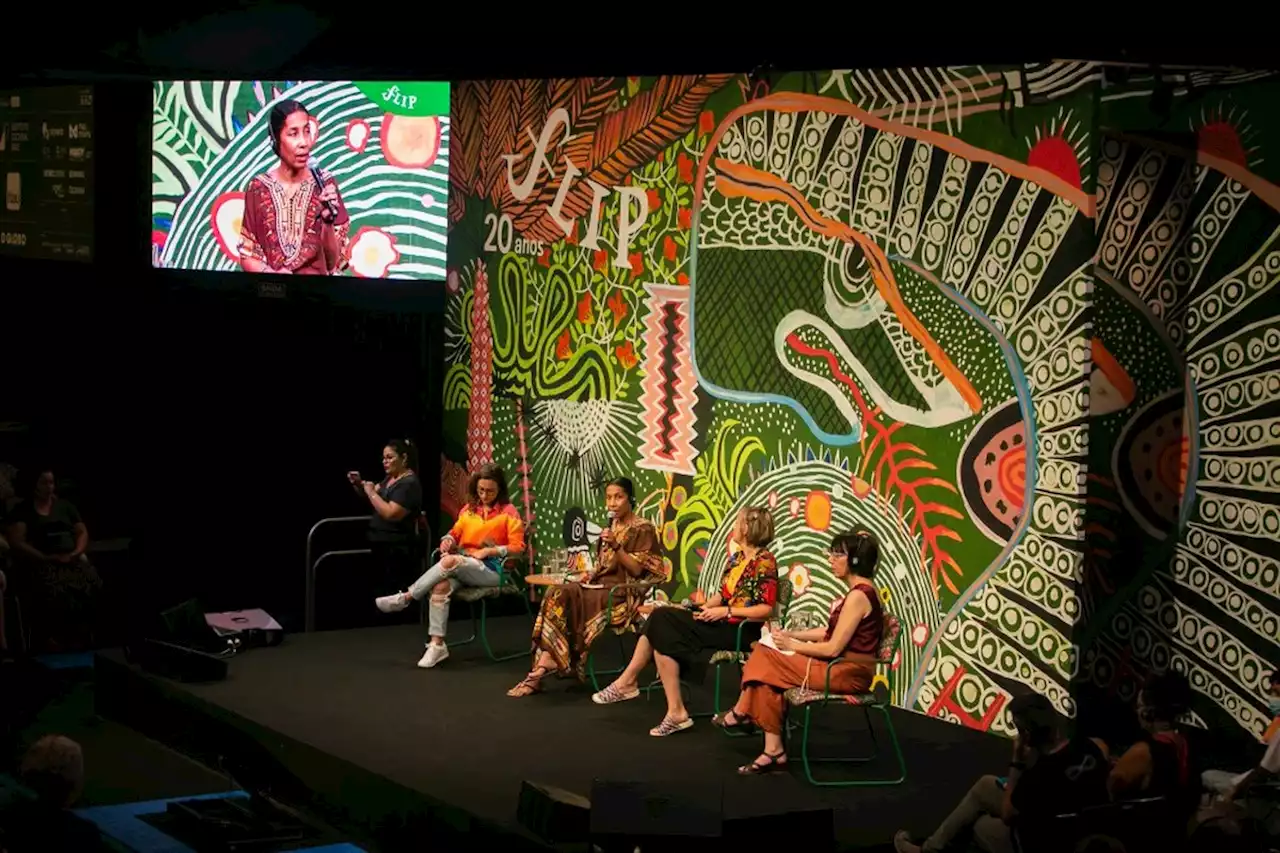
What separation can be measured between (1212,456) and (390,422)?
18.3 feet

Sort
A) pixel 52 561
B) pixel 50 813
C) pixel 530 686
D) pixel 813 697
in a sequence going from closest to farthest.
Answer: pixel 50 813 < pixel 813 697 < pixel 530 686 < pixel 52 561

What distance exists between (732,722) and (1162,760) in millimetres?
2320

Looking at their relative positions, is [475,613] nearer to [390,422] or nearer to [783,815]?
[390,422]

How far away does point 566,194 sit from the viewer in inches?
406

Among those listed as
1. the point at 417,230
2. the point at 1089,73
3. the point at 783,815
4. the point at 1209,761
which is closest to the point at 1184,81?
the point at 1089,73

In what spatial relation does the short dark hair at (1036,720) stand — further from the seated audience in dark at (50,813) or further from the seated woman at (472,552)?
the seated woman at (472,552)

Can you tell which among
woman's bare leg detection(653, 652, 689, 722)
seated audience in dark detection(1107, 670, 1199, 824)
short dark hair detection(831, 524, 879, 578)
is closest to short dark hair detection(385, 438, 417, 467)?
woman's bare leg detection(653, 652, 689, 722)

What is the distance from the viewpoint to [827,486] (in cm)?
884

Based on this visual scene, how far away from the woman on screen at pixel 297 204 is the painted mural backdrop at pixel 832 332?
828mm

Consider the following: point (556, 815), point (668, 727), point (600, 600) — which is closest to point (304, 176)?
point (600, 600)

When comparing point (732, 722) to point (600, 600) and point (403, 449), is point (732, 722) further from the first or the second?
point (403, 449)

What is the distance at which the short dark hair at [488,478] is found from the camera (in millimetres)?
9570

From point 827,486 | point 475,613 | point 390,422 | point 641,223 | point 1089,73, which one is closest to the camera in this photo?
point 1089,73

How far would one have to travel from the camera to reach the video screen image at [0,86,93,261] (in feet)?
37.6
